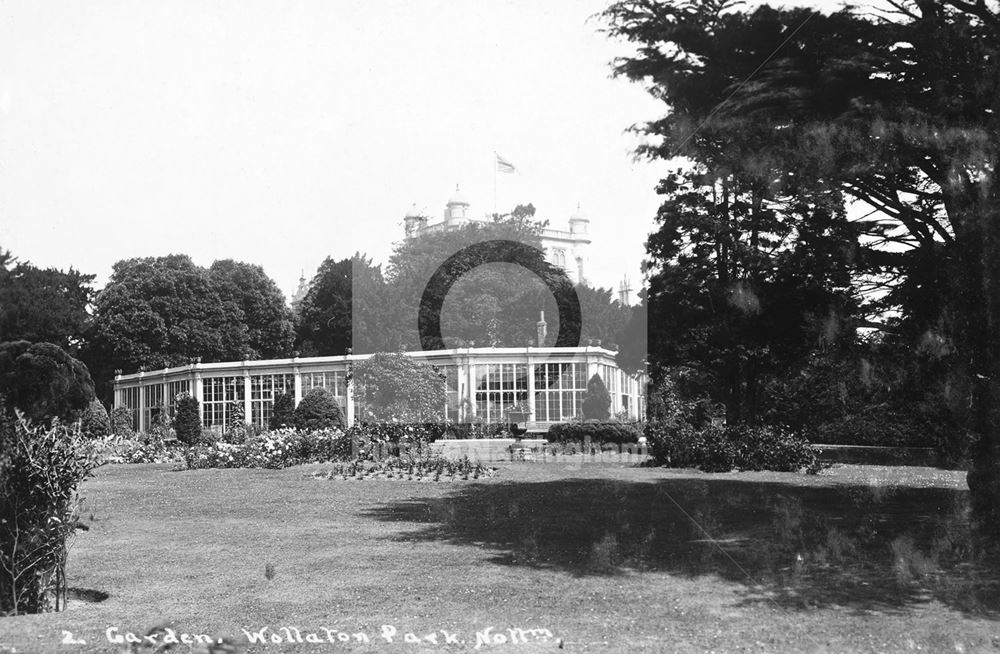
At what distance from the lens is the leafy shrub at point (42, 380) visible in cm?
1544

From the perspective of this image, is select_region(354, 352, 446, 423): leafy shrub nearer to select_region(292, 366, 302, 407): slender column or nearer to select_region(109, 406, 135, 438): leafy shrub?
select_region(292, 366, 302, 407): slender column

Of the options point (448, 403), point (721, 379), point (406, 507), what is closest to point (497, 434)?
point (448, 403)

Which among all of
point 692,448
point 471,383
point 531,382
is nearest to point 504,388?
point 531,382

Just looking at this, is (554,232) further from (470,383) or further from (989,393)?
(989,393)

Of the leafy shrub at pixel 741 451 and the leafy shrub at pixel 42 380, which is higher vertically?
the leafy shrub at pixel 42 380

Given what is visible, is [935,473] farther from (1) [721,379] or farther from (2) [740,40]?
(2) [740,40]

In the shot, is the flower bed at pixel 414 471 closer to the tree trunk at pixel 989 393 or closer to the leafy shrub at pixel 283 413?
the leafy shrub at pixel 283 413

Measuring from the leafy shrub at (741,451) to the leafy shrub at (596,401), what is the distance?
11.6 meters

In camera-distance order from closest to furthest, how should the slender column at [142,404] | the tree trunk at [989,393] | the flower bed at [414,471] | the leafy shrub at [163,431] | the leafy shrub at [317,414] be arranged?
1. the tree trunk at [989,393]
2. the flower bed at [414,471]
3. the leafy shrub at [317,414]
4. the leafy shrub at [163,431]
5. the slender column at [142,404]

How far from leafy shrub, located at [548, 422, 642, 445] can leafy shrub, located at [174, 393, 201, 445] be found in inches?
417

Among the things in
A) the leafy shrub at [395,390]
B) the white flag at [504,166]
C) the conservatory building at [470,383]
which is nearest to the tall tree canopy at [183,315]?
the conservatory building at [470,383]

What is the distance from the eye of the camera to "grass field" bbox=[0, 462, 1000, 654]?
15.8 ft

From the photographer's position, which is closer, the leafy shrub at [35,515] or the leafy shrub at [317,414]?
the leafy shrub at [35,515]

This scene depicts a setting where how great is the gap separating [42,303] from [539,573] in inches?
1301
